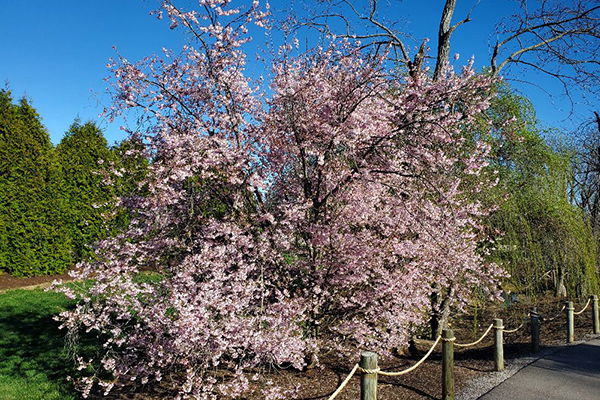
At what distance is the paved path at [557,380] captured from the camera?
198 inches

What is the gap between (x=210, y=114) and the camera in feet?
16.8

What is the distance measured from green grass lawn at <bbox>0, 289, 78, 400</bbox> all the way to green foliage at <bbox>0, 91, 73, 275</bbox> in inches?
134

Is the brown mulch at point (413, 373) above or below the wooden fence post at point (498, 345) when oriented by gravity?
below

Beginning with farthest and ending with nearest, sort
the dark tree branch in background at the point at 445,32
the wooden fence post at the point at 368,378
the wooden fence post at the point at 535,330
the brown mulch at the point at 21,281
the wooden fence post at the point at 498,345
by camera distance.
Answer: the brown mulch at the point at 21,281, the dark tree branch in background at the point at 445,32, the wooden fence post at the point at 535,330, the wooden fence post at the point at 498,345, the wooden fence post at the point at 368,378

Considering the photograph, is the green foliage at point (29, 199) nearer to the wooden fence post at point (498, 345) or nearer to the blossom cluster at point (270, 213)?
the blossom cluster at point (270, 213)

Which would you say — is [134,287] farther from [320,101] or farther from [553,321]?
[553,321]

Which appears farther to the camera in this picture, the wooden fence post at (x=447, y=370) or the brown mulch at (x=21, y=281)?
the brown mulch at (x=21, y=281)

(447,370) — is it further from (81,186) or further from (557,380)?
(81,186)

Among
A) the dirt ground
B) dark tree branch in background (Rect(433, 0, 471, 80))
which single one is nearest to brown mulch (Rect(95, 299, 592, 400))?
the dirt ground

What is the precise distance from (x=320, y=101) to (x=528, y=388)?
458cm

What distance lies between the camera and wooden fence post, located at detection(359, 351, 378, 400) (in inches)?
134

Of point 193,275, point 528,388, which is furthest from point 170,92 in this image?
point 528,388

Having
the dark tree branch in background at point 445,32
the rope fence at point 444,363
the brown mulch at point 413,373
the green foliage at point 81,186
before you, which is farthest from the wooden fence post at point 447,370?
the green foliage at point 81,186

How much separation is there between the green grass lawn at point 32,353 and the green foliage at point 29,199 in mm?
3394
